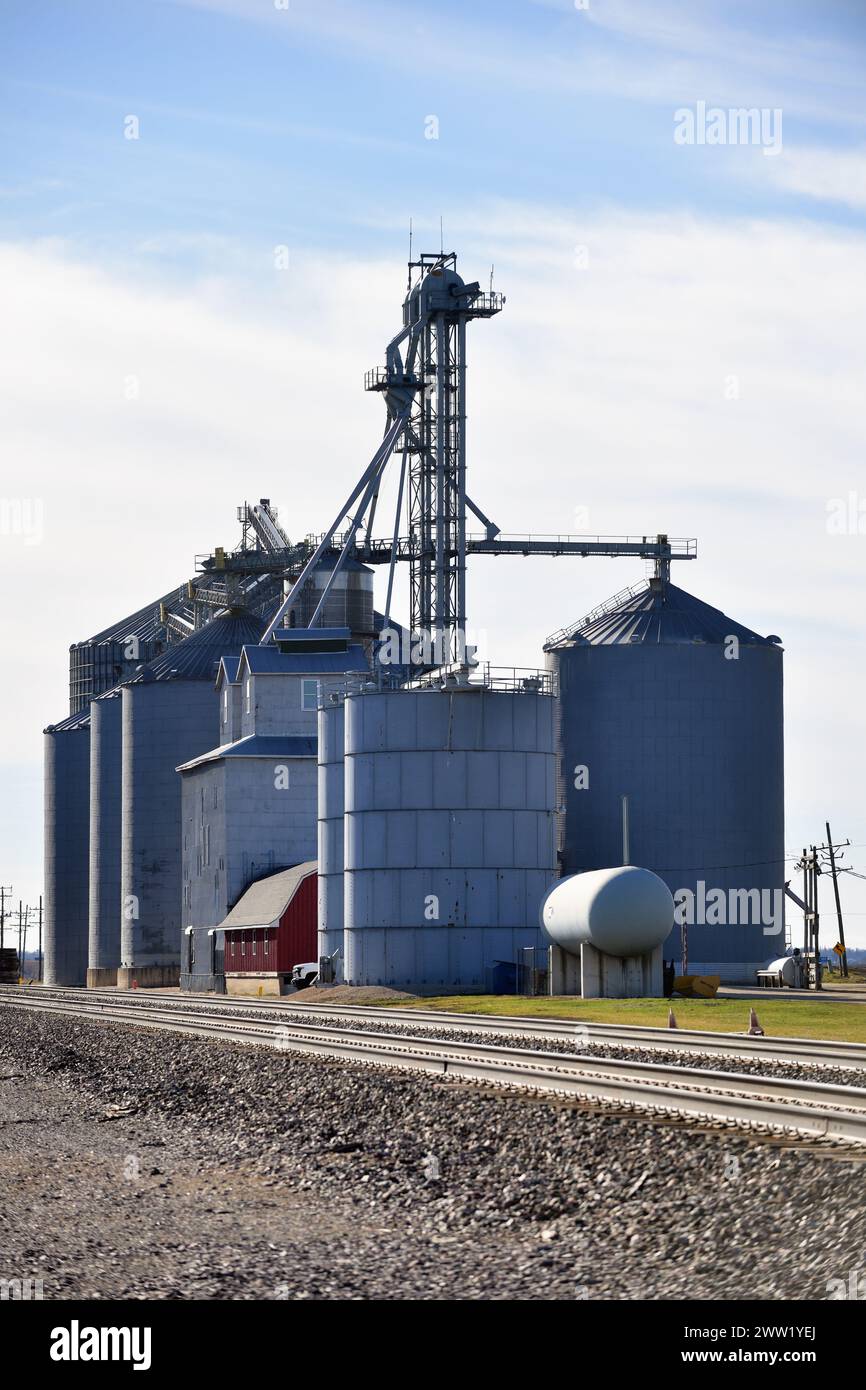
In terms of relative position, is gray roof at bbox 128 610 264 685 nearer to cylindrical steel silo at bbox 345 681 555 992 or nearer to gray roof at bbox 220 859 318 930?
gray roof at bbox 220 859 318 930

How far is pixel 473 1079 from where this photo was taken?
81.4 ft

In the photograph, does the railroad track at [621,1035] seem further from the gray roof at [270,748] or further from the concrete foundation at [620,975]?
the gray roof at [270,748]

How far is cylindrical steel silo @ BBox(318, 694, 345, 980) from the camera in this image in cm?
6025

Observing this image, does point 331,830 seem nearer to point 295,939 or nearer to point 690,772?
point 295,939

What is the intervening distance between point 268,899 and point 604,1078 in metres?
46.8

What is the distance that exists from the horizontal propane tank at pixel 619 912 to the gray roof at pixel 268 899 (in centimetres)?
1836

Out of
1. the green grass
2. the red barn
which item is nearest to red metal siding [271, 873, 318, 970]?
the red barn

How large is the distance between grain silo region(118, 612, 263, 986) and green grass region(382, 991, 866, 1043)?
36.8 m

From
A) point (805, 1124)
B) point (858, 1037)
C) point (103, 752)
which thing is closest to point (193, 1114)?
point (805, 1124)

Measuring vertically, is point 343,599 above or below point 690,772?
above

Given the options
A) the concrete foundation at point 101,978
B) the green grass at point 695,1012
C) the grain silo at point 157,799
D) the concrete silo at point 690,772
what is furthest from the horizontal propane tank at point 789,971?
the concrete foundation at point 101,978

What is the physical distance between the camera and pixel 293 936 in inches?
2544

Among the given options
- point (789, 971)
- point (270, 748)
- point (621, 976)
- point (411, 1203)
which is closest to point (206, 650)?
point (270, 748)
